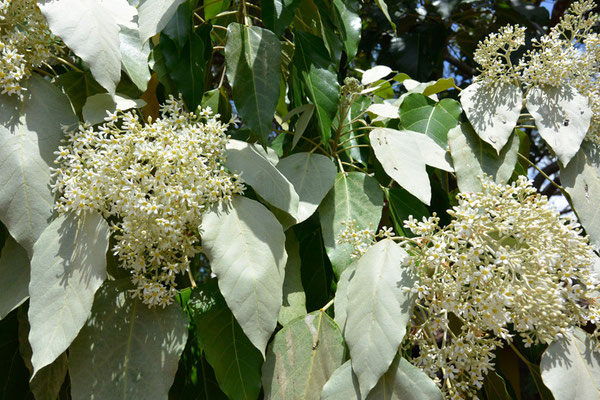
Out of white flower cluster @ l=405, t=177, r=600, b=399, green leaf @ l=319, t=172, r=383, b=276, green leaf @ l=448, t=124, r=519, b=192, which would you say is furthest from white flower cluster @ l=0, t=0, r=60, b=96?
green leaf @ l=448, t=124, r=519, b=192

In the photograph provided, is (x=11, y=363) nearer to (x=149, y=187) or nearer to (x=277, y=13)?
(x=149, y=187)

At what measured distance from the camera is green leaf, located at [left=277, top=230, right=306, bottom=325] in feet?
3.27

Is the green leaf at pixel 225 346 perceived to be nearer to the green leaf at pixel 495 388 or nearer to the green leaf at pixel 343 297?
the green leaf at pixel 343 297

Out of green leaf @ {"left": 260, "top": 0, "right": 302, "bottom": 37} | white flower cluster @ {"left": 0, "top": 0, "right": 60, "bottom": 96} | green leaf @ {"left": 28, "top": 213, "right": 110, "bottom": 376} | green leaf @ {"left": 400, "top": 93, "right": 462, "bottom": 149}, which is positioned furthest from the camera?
green leaf @ {"left": 400, "top": 93, "right": 462, "bottom": 149}

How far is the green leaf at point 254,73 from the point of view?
3.32 feet

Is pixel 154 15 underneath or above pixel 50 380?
above

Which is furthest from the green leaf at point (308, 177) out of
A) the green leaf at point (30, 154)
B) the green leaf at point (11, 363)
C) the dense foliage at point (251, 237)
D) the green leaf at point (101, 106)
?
the green leaf at point (11, 363)

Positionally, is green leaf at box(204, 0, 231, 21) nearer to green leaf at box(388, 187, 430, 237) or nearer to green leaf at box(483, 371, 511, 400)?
green leaf at box(388, 187, 430, 237)

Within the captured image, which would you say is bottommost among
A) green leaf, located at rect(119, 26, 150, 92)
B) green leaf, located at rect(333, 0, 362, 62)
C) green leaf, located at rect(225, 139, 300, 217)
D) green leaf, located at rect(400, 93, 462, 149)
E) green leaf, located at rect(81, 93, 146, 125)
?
green leaf, located at rect(400, 93, 462, 149)

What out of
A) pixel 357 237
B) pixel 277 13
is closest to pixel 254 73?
pixel 277 13

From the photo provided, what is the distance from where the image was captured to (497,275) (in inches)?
32.5

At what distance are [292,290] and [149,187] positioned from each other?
35 cm

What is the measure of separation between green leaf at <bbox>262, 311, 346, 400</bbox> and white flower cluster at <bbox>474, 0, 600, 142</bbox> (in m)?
0.67

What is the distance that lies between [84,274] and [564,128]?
0.99 metres
